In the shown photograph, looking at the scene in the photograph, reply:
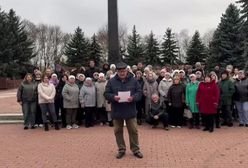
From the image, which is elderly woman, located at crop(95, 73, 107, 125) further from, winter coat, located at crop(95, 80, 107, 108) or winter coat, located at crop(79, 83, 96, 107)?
winter coat, located at crop(79, 83, 96, 107)

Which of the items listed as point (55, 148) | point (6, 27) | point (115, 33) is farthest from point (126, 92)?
point (6, 27)

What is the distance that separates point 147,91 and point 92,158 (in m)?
4.64

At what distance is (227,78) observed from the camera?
12023 mm

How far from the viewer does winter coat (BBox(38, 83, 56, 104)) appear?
1177 centimetres

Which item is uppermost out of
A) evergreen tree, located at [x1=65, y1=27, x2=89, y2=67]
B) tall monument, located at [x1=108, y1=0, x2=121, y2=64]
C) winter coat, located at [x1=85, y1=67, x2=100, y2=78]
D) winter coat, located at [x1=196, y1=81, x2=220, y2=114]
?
evergreen tree, located at [x1=65, y1=27, x2=89, y2=67]

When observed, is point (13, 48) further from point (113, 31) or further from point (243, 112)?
point (243, 112)

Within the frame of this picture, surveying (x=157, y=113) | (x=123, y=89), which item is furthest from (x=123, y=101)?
(x=157, y=113)

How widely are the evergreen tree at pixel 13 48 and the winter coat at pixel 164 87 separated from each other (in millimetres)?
32235

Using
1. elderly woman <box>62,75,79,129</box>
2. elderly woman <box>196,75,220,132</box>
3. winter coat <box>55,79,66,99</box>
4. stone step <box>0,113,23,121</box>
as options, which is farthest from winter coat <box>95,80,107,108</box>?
stone step <box>0,113,23,121</box>

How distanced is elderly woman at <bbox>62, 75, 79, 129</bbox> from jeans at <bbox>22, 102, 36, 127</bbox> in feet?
3.55

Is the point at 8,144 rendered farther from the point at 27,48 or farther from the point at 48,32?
the point at 48,32

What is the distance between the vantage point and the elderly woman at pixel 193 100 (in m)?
11.7

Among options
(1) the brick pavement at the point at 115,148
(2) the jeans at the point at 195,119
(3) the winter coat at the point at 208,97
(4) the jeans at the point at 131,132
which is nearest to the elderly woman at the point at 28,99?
(1) the brick pavement at the point at 115,148

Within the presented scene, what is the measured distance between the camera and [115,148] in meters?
8.84
